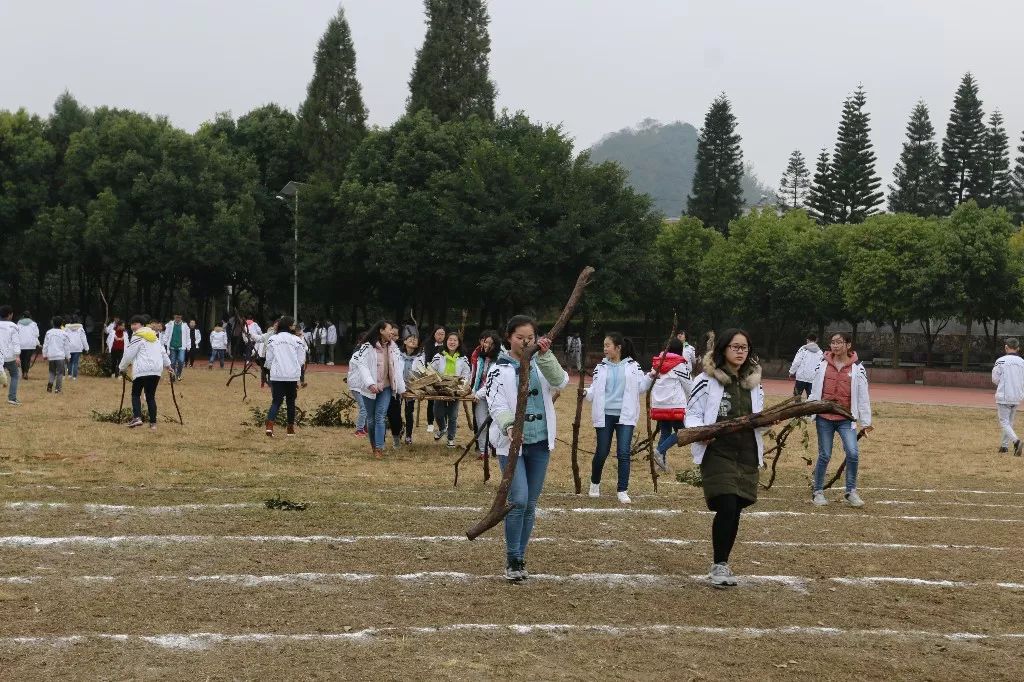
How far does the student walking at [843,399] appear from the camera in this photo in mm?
11242

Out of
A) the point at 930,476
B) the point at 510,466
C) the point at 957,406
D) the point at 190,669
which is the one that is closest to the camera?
the point at 190,669

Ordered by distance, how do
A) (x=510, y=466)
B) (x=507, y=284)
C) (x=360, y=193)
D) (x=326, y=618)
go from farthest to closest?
(x=360, y=193)
(x=507, y=284)
(x=510, y=466)
(x=326, y=618)

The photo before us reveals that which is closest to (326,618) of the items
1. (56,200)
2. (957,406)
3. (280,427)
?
(280,427)

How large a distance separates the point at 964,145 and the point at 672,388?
220 feet

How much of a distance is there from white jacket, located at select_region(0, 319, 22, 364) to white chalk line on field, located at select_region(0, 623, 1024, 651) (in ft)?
50.4

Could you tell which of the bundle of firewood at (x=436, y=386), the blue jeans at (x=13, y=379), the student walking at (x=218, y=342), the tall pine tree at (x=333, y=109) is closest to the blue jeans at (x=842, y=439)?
the bundle of firewood at (x=436, y=386)

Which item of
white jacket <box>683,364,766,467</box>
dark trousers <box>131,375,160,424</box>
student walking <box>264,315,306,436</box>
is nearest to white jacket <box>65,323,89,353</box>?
dark trousers <box>131,375,160,424</box>

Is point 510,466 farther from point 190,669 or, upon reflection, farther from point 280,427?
point 280,427

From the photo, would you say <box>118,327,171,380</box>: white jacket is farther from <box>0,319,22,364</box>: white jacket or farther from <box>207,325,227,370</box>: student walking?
<box>207,325,227,370</box>: student walking

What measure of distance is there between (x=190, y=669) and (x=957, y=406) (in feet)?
90.8

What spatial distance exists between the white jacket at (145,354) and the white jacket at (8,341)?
4686 mm

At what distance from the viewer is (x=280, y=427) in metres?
18.1

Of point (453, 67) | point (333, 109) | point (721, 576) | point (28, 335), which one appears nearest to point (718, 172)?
point (453, 67)

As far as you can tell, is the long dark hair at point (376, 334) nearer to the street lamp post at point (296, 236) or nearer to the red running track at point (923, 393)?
the red running track at point (923, 393)
